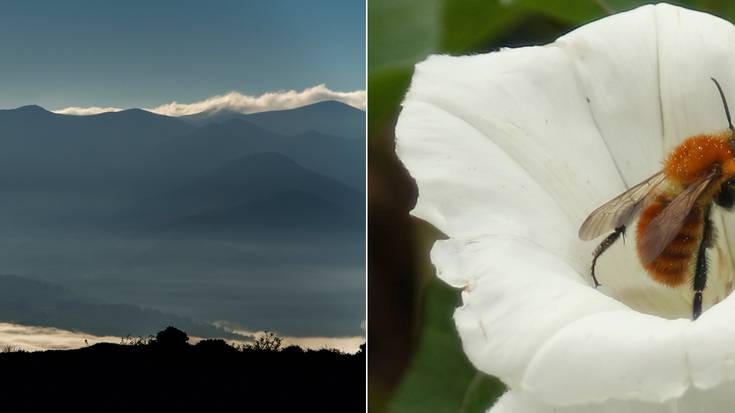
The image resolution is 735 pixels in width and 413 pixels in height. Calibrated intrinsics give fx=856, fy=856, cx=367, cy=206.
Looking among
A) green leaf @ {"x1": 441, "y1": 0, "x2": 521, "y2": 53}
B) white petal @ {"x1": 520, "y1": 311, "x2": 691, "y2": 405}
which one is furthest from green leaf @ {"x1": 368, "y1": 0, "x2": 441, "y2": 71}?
white petal @ {"x1": 520, "y1": 311, "x2": 691, "y2": 405}

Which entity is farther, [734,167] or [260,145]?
[260,145]

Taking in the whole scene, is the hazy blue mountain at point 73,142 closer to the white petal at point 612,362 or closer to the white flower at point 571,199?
the white flower at point 571,199

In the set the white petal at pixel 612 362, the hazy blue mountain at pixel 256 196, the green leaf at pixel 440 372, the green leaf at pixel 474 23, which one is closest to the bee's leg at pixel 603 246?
the white petal at pixel 612 362

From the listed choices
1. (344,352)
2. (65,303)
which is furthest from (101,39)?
(344,352)

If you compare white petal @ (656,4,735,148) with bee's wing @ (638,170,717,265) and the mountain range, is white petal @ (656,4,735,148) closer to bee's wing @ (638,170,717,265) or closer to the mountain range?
bee's wing @ (638,170,717,265)

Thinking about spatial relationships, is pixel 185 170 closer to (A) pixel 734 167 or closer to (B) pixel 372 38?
(B) pixel 372 38
